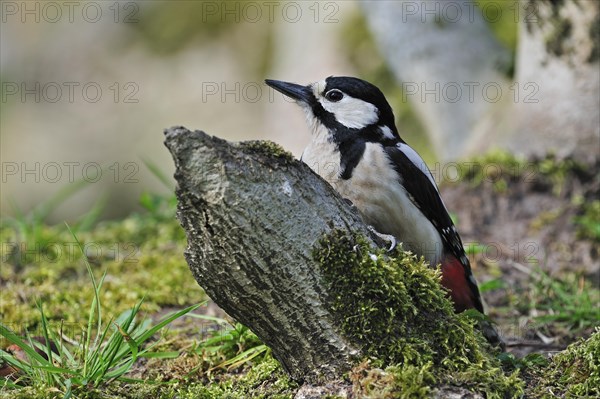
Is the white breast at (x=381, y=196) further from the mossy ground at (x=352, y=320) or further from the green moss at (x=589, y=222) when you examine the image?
the green moss at (x=589, y=222)

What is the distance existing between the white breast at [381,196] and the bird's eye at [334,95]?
0.96 feet

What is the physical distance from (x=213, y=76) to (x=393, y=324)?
8174 mm

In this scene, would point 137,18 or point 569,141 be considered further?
point 137,18

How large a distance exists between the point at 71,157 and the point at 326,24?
416 centimetres

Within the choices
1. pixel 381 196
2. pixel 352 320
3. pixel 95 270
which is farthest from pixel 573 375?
pixel 95 270

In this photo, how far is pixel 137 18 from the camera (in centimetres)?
1057

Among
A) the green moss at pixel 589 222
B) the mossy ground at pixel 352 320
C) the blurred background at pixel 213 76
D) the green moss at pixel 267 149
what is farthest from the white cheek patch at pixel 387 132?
the blurred background at pixel 213 76

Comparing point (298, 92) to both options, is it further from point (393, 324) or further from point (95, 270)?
point (95, 270)

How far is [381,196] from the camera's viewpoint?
3.25 m

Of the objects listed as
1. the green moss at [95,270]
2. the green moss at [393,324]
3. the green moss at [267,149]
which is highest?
the green moss at [267,149]

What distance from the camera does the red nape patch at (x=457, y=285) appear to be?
3.35 meters

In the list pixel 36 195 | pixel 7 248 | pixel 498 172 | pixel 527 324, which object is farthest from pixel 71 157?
pixel 527 324

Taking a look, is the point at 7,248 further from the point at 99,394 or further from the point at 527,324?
the point at 527,324

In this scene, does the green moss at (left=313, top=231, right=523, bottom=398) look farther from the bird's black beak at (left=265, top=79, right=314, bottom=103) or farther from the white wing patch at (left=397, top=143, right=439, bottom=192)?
the bird's black beak at (left=265, top=79, right=314, bottom=103)
